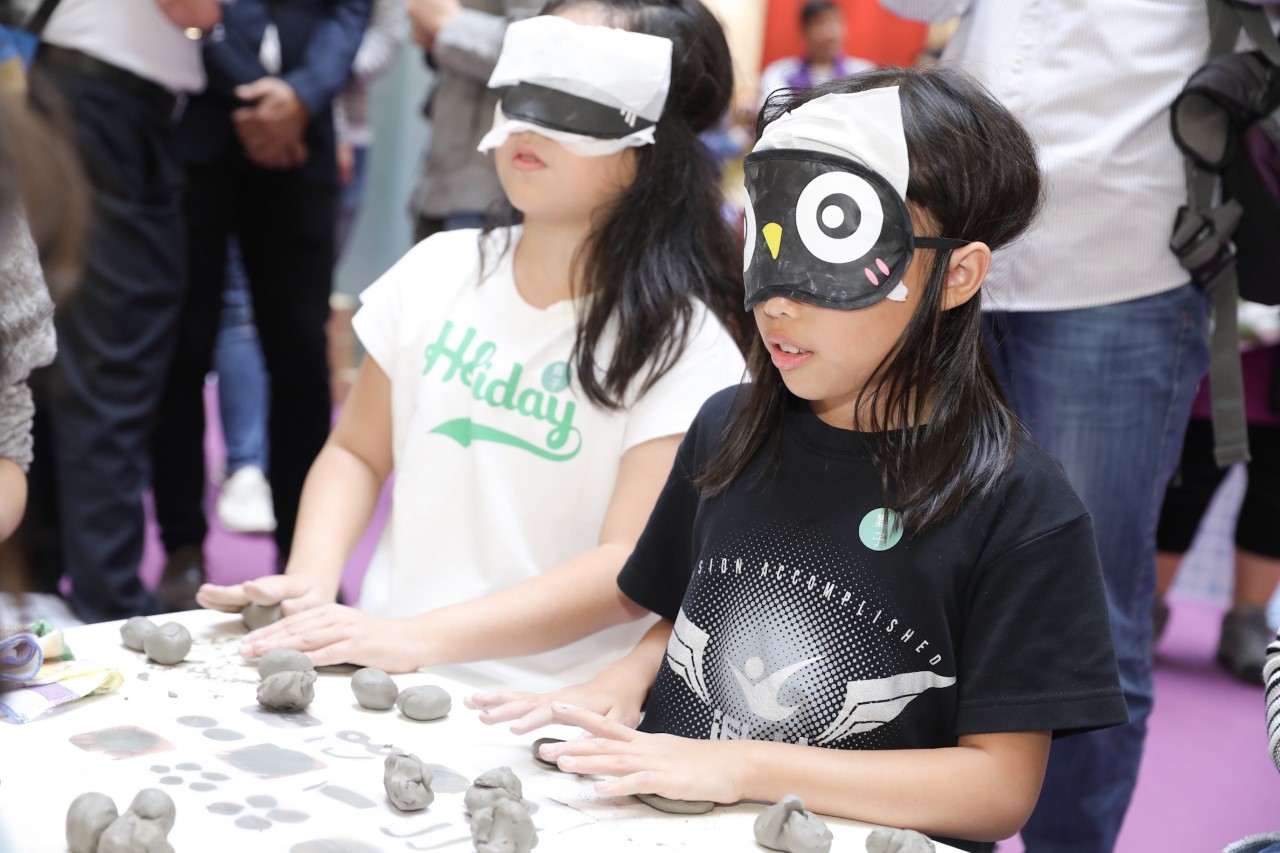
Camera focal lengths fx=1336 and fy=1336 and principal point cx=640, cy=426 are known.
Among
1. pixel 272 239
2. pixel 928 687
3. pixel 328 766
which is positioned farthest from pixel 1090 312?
pixel 272 239

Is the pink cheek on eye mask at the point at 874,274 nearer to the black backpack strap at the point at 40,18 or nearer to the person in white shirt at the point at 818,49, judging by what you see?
the black backpack strap at the point at 40,18

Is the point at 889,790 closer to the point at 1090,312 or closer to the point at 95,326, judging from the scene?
the point at 1090,312

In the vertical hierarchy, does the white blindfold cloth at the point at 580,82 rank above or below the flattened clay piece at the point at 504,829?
above

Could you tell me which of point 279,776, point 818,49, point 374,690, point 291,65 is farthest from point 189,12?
point 818,49

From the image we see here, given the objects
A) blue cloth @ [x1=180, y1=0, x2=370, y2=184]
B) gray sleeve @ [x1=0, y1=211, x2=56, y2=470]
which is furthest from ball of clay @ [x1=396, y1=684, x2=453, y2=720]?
blue cloth @ [x1=180, y1=0, x2=370, y2=184]

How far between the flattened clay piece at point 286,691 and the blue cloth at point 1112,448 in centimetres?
107

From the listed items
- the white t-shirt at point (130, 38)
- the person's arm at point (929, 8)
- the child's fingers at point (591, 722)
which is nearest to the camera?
Result: the child's fingers at point (591, 722)

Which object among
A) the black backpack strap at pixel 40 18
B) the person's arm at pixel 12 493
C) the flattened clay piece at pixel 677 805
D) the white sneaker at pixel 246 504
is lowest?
the white sneaker at pixel 246 504

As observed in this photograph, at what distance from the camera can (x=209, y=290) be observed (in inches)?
120

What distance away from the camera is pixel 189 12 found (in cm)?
260

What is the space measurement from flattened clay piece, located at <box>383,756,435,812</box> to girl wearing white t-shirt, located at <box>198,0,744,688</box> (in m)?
0.58

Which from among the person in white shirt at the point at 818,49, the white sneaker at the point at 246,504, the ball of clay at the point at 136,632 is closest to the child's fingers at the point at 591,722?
the ball of clay at the point at 136,632

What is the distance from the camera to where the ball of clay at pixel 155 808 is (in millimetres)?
917

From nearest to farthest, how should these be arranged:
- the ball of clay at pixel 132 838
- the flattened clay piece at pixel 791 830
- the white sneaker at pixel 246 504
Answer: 1. the ball of clay at pixel 132 838
2. the flattened clay piece at pixel 791 830
3. the white sneaker at pixel 246 504
